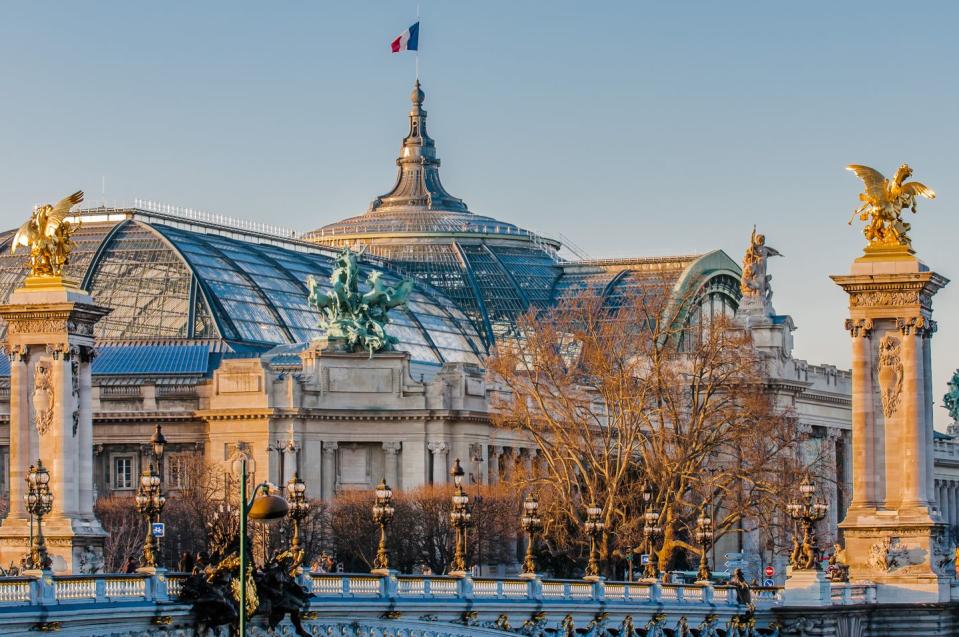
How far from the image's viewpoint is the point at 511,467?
133 meters

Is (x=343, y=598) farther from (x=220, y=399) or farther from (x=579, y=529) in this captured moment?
(x=220, y=399)

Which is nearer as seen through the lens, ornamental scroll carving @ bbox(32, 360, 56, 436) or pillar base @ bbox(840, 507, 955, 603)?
pillar base @ bbox(840, 507, 955, 603)

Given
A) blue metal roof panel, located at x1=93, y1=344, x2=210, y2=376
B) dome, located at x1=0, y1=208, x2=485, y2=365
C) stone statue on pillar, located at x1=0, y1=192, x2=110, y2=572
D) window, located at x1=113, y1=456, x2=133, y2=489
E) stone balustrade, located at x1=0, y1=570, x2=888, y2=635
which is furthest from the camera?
dome, located at x1=0, y1=208, x2=485, y2=365

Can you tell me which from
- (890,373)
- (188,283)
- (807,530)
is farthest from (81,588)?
(188,283)

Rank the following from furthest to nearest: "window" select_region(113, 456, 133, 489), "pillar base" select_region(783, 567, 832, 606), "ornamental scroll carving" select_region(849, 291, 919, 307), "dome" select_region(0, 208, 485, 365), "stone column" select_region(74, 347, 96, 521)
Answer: "dome" select_region(0, 208, 485, 365) → "window" select_region(113, 456, 133, 489) → "stone column" select_region(74, 347, 96, 521) → "ornamental scroll carving" select_region(849, 291, 919, 307) → "pillar base" select_region(783, 567, 832, 606)

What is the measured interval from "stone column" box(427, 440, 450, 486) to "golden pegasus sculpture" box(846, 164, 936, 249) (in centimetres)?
5448

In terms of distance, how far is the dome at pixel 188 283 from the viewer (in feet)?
499

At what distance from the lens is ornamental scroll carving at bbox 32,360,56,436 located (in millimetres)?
85688

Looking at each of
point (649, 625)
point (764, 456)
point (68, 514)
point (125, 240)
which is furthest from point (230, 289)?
point (649, 625)

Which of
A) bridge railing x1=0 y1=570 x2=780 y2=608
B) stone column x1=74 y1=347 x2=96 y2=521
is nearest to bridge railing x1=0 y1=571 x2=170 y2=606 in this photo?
bridge railing x1=0 y1=570 x2=780 y2=608

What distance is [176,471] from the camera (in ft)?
449

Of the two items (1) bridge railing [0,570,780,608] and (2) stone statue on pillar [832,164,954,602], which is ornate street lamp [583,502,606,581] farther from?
(2) stone statue on pillar [832,164,954,602]

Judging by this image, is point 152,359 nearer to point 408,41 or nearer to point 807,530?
point 408,41

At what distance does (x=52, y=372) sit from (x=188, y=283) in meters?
68.2
